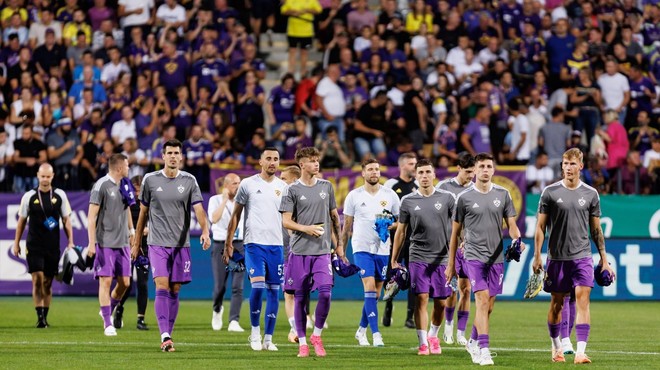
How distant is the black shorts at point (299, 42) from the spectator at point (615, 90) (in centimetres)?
724

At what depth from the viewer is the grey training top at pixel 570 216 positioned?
48.8 ft

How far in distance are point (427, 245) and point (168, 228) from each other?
323 centimetres

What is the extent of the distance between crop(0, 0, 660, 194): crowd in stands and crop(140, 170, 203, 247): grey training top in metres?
10.5

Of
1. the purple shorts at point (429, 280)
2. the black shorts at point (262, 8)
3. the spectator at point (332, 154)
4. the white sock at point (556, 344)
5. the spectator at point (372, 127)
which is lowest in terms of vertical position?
the white sock at point (556, 344)

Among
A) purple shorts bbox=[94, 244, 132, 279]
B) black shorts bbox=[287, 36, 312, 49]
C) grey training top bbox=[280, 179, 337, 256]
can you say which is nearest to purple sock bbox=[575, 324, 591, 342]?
grey training top bbox=[280, 179, 337, 256]

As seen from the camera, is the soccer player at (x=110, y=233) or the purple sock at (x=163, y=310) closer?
the purple sock at (x=163, y=310)

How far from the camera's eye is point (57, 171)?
88.6 feet

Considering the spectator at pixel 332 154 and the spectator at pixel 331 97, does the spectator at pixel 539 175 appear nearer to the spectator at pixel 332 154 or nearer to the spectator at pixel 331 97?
the spectator at pixel 332 154

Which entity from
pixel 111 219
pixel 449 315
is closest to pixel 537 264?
pixel 449 315

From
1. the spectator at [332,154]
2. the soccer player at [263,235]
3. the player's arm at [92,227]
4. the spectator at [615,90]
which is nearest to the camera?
the soccer player at [263,235]

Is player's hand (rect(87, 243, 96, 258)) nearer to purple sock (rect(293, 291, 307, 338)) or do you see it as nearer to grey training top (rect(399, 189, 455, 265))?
purple sock (rect(293, 291, 307, 338))

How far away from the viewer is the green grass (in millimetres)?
14672

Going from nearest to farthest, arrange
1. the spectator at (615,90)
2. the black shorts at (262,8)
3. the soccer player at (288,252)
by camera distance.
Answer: the soccer player at (288,252), the spectator at (615,90), the black shorts at (262,8)

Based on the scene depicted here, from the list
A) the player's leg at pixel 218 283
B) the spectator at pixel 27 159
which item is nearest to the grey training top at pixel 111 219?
the player's leg at pixel 218 283
